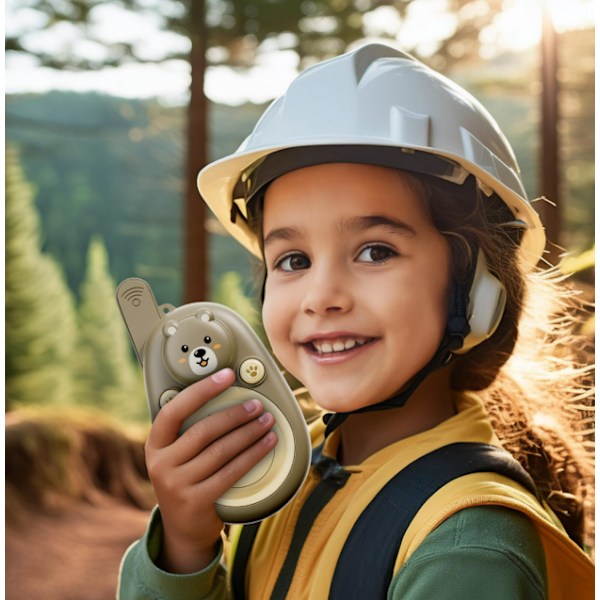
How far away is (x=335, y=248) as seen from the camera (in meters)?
1.14

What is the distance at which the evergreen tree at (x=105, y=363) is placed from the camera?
519 inches

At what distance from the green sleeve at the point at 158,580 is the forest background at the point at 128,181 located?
609mm

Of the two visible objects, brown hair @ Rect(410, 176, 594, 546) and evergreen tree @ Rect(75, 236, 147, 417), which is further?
evergreen tree @ Rect(75, 236, 147, 417)

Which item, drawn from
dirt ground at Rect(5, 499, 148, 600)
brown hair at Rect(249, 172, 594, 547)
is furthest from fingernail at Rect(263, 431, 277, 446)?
dirt ground at Rect(5, 499, 148, 600)

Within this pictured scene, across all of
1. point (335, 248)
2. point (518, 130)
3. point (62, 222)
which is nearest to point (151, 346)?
point (335, 248)

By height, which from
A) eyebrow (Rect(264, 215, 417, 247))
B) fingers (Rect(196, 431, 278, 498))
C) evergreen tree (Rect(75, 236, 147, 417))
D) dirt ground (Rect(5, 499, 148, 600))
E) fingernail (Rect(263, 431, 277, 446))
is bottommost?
dirt ground (Rect(5, 499, 148, 600))

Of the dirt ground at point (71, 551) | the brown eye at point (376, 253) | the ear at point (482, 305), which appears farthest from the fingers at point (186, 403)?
the dirt ground at point (71, 551)

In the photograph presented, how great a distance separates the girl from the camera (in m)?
1.08

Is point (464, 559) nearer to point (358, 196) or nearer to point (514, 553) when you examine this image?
point (514, 553)

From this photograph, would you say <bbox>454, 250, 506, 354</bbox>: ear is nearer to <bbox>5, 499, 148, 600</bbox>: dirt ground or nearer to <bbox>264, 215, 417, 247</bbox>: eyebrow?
<bbox>264, 215, 417, 247</bbox>: eyebrow

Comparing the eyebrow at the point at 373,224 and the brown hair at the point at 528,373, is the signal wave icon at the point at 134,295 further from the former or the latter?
the brown hair at the point at 528,373

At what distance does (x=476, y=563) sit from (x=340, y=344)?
13.8 inches

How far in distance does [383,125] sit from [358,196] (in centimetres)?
11

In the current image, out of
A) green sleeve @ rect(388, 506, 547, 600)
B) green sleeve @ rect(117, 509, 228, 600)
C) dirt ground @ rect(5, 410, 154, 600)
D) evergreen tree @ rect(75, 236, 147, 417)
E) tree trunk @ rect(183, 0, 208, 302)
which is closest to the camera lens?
green sleeve @ rect(388, 506, 547, 600)
